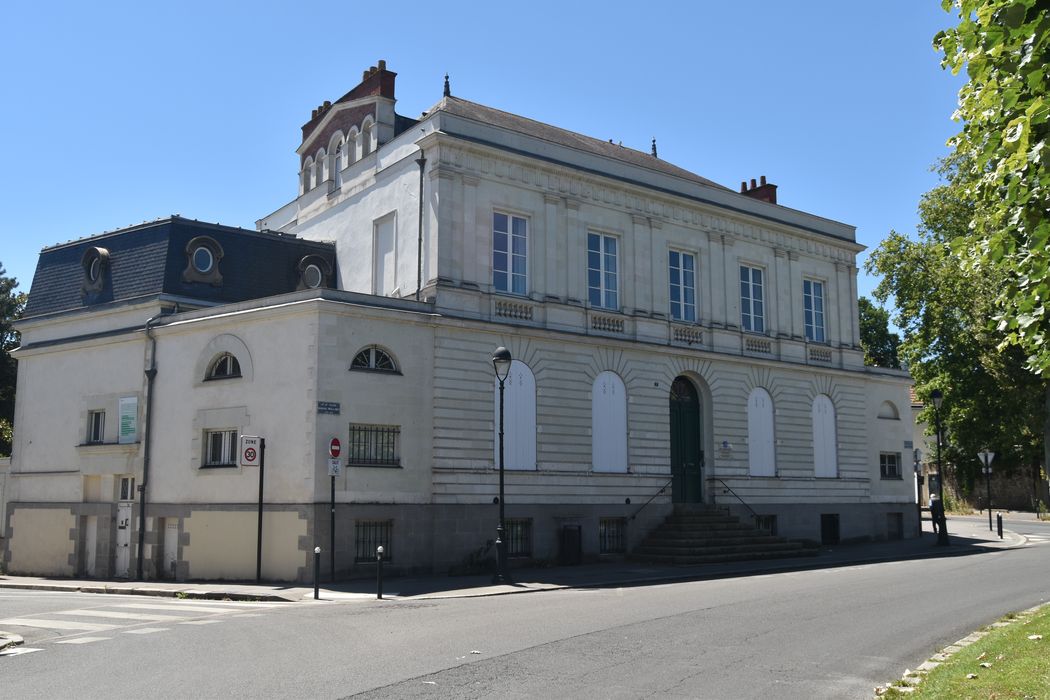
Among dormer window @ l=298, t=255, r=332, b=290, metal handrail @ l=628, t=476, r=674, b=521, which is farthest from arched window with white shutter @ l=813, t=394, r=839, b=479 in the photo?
dormer window @ l=298, t=255, r=332, b=290

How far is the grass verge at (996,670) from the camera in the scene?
8125 millimetres

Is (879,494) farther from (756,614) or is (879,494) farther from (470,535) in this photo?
(756,614)

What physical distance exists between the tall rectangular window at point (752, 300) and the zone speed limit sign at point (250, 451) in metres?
16.3

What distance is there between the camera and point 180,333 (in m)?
24.8

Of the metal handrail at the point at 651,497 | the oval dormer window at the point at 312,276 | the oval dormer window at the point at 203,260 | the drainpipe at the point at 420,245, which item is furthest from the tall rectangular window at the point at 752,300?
the oval dormer window at the point at 203,260

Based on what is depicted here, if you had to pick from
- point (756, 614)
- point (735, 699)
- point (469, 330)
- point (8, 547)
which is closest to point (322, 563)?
point (469, 330)

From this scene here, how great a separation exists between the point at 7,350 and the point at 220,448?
2652cm

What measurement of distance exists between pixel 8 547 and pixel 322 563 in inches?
482

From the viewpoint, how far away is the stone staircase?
2572cm

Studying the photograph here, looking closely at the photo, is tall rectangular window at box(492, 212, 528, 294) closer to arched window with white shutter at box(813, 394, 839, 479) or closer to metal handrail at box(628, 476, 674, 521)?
metal handrail at box(628, 476, 674, 521)

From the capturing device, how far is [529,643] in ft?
39.1

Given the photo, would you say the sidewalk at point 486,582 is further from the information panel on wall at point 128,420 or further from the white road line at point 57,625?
the white road line at point 57,625

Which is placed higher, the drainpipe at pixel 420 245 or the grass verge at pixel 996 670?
the drainpipe at pixel 420 245

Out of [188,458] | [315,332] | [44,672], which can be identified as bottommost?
[44,672]
